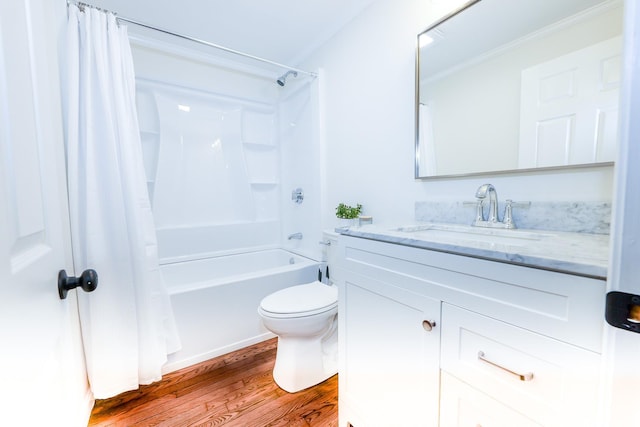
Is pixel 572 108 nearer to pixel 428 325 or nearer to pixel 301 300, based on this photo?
pixel 428 325

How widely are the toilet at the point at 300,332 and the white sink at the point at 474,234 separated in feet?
2.12

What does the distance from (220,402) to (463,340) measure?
1285 mm

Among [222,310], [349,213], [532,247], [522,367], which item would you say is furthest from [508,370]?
[222,310]

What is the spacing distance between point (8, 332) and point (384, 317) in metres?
0.93

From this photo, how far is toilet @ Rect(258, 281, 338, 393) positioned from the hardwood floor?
0.06m

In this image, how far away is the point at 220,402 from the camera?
4.55ft

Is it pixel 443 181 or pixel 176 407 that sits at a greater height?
pixel 443 181

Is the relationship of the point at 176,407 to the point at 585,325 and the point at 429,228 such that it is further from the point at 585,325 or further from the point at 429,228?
the point at 585,325

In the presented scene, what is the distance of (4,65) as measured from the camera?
39 cm

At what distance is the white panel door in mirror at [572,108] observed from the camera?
2.89 feet

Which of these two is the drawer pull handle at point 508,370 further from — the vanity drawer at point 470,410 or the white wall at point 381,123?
the white wall at point 381,123

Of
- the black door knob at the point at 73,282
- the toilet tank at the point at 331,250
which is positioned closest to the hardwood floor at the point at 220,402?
the toilet tank at the point at 331,250

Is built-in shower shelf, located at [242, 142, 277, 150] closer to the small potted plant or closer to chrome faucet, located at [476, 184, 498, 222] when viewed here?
the small potted plant

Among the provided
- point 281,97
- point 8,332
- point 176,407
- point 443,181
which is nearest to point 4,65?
point 8,332
